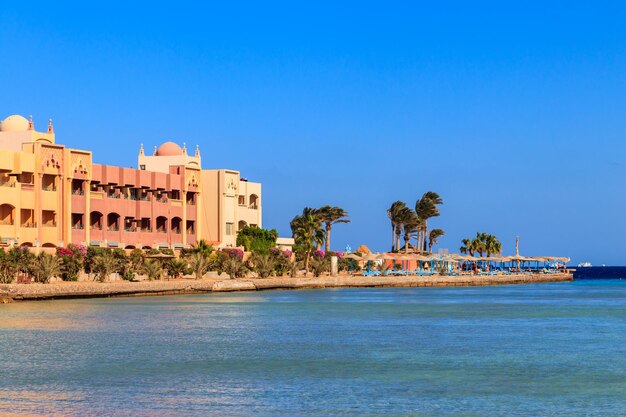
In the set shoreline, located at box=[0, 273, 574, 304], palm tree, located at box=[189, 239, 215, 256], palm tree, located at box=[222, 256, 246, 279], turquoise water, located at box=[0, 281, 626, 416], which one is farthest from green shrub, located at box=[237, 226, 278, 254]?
turquoise water, located at box=[0, 281, 626, 416]

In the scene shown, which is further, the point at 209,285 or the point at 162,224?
the point at 162,224

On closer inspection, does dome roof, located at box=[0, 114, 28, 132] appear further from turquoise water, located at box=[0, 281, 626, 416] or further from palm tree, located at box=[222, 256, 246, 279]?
turquoise water, located at box=[0, 281, 626, 416]

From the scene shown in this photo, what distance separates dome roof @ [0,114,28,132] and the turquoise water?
33278 mm

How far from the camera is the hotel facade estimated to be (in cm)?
8044

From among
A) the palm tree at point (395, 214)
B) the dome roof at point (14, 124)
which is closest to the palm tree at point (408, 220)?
the palm tree at point (395, 214)

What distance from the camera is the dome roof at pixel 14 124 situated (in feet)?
286

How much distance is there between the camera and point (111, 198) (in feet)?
293

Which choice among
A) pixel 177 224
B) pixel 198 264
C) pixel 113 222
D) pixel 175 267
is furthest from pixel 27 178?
pixel 177 224

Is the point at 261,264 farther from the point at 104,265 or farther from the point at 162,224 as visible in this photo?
the point at 104,265

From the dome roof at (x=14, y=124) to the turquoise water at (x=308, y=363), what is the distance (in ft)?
109

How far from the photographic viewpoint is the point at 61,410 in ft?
72.4

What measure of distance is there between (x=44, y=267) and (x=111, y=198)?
18.8m

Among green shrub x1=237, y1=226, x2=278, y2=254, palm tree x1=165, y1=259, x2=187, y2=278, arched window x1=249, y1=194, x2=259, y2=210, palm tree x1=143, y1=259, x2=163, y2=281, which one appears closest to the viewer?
palm tree x1=143, y1=259, x2=163, y2=281

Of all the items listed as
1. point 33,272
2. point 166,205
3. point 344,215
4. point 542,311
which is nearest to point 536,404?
point 542,311
